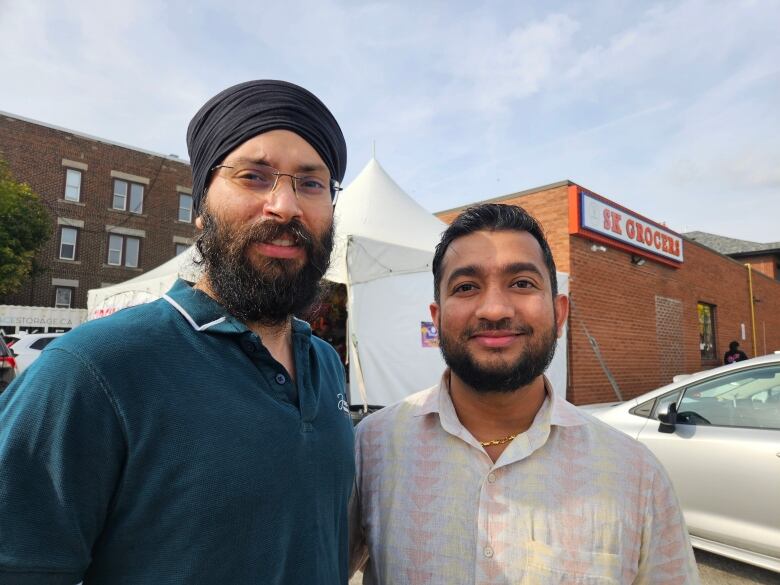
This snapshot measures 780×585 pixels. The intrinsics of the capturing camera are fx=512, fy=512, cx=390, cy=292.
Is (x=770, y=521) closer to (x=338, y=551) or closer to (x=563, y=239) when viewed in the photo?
(x=338, y=551)

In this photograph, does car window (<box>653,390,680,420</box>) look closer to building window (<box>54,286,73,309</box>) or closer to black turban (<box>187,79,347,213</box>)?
black turban (<box>187,79,347,213</box>)

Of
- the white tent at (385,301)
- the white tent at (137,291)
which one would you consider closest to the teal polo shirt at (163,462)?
the white tent at (385,301)

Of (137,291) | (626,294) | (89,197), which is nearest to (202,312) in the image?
(137,291)

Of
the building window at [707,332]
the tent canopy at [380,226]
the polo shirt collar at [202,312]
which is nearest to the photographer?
the polo shirt collar at [202,312]

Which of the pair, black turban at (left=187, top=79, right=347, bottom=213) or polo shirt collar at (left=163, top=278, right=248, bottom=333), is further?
black turban at (left=187, top=79, right=347, bottom=213)

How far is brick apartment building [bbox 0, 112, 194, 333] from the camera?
20812 millimetres

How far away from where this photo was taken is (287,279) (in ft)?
4.41

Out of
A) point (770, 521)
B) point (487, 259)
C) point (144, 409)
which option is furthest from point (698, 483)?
point (144, 409)

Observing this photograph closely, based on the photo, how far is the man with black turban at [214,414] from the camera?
0.89 metres

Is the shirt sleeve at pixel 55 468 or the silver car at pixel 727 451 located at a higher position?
the shirt sleeve at pixel 55 468

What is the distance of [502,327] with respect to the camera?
Answer: 5.02ft

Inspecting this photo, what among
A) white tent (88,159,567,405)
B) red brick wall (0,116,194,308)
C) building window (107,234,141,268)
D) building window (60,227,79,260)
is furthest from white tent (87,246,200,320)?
building window (107,234,141,268)

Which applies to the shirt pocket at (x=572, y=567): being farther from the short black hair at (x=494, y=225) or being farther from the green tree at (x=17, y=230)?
the green tree at (x=17, y=230)

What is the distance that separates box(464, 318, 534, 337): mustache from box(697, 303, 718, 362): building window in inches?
619
